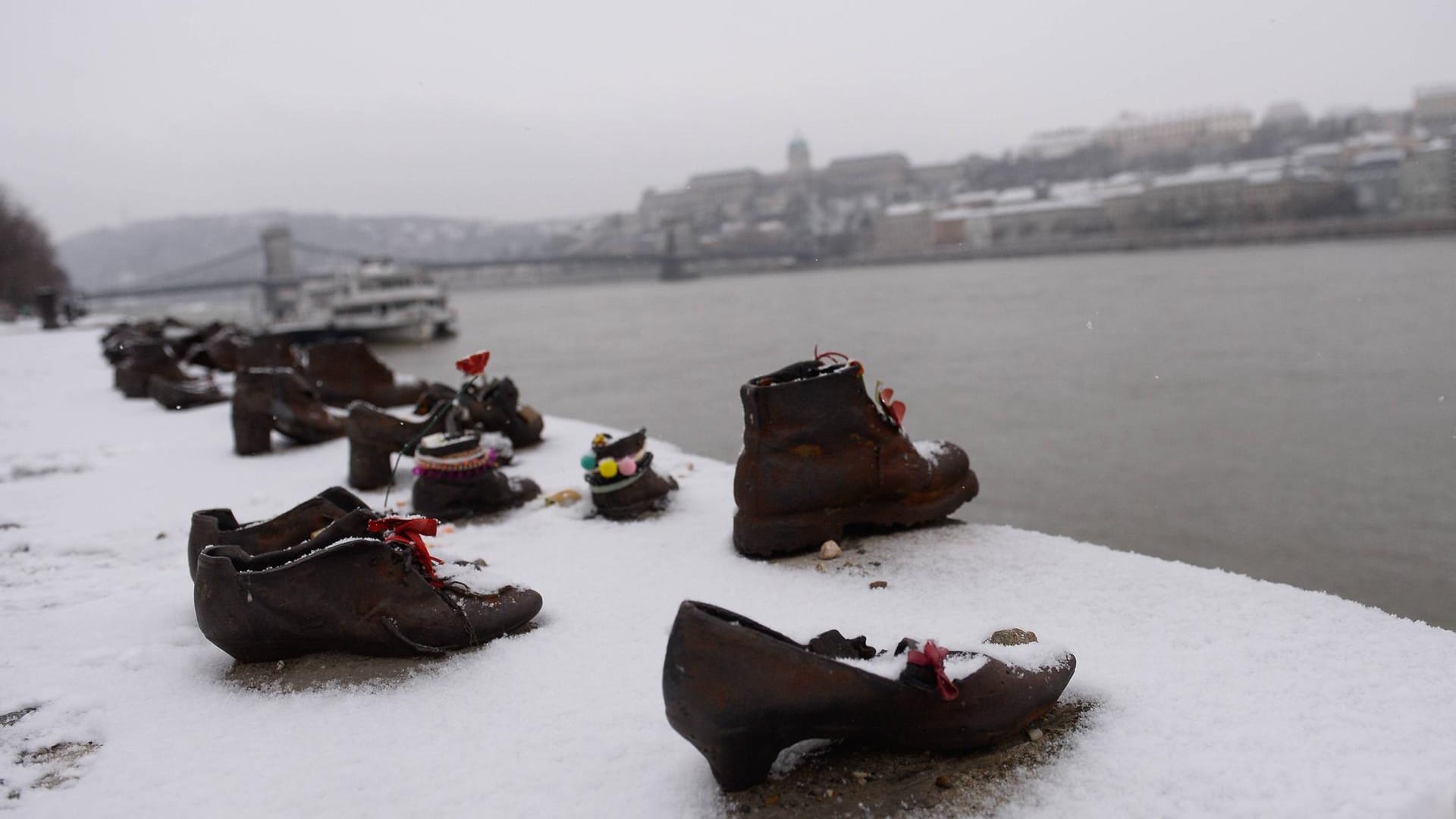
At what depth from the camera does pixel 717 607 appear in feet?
5.92

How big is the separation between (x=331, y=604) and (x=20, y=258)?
50.4 meters

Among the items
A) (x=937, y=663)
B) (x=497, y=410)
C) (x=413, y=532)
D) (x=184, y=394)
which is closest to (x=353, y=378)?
(x=184, y=394)

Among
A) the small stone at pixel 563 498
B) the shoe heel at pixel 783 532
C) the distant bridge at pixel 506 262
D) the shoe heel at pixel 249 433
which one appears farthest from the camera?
the distant bridge at pixel 506 262

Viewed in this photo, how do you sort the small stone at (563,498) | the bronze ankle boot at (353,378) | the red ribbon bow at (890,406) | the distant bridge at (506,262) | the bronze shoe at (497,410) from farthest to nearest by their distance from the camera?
the distant bridge at (506,262) < the bronze ankle boot at (353,378) < the bronze shoe at (497,410) < the small stone at (563,498) < the red ribbon bow at (890,406)

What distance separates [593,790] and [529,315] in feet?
137

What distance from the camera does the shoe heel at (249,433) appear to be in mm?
5723

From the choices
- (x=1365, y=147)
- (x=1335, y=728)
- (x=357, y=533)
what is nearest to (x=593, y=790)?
(x=357, y=533)

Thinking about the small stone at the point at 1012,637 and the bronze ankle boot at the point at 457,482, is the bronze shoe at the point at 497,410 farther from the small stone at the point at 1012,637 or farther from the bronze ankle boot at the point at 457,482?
the small stone at the point at 1012,637

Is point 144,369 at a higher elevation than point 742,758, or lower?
higher

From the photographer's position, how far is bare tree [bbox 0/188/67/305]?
41781 mm

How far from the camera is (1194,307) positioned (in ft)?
73.1

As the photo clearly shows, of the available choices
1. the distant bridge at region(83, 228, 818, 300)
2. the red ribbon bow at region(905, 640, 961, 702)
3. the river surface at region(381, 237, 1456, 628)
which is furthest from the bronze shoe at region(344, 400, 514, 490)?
the distant bridge at region(83, 228, 818, 300)

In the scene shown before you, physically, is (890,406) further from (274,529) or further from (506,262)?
(506,262)

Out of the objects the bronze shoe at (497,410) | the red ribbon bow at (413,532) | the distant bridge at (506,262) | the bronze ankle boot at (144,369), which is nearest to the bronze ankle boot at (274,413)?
the bronze shoe at (497,410)
